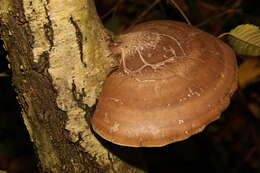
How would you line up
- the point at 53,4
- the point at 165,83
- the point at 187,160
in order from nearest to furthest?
the point at 53,4, the point at 165,83, the point at 187,160

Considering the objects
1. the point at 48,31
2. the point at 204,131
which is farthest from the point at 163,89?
the point at 204,131

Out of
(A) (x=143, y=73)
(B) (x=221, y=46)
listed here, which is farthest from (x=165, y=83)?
(B) (x=221, y=46)

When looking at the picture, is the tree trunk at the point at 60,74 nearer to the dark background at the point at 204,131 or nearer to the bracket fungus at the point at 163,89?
the bracket fungus at the point at 163,89

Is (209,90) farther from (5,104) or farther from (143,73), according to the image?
(5,104)

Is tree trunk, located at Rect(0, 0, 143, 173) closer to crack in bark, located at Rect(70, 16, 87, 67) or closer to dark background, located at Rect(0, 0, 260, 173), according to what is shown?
crack in bark, located at Rect(70, 16, 87, 67)

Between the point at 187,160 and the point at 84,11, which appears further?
the point at 187,160
